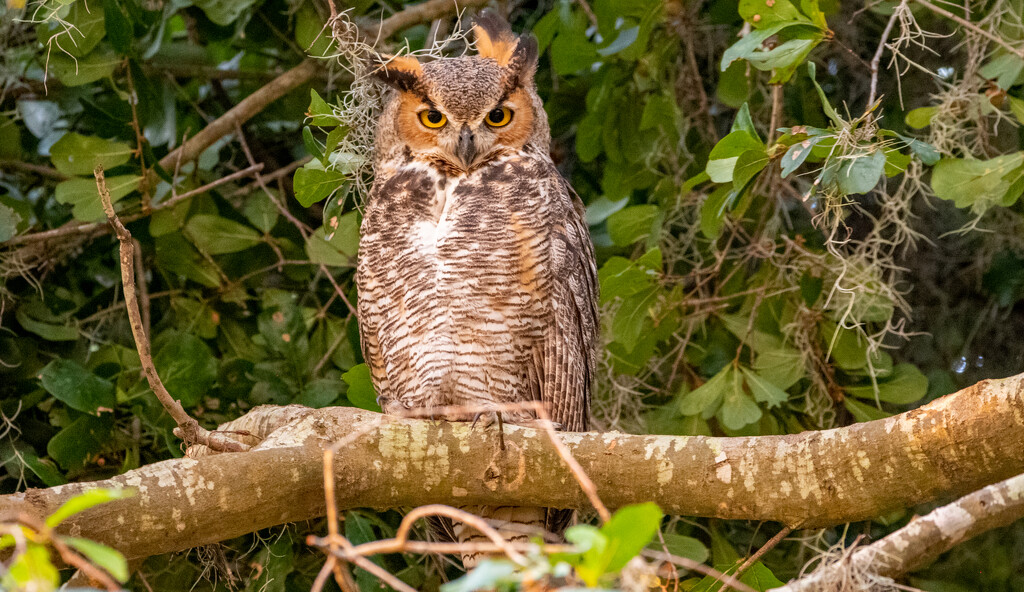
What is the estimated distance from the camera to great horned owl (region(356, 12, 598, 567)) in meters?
2.26

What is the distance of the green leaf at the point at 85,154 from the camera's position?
2588mm

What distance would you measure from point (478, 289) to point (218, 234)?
93 cm

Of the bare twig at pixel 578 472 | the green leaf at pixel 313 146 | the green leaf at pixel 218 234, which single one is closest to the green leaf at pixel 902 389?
the green leaf at pixel 313 146

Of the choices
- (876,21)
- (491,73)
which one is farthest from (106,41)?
(876,21)

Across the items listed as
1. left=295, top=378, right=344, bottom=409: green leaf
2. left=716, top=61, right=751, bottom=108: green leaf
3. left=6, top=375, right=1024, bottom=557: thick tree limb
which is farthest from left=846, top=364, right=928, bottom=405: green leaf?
left=295, top=378, right=344, bottom=409: green leaf

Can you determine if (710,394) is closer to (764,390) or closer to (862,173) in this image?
(764,390)

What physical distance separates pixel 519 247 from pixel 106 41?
144 centimetres

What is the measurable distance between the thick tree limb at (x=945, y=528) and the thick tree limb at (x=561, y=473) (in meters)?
0.15

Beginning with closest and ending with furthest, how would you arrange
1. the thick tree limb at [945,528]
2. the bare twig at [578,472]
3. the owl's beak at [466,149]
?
1. the bare twig at [578,472]
2. the thick tree limb at [945,528]
3. the owl's beak at [466,149]

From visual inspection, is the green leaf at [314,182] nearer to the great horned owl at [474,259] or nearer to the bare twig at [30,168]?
the great horned owl at [474,259]

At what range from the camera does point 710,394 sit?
8.22 feet

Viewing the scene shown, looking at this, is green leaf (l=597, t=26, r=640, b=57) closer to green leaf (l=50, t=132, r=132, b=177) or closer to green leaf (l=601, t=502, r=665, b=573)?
green leaf (l=50, t=132, r=132, b=177)

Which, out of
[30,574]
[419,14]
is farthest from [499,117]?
[30,574]

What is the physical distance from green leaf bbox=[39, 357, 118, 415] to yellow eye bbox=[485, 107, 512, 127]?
119 centimetres
